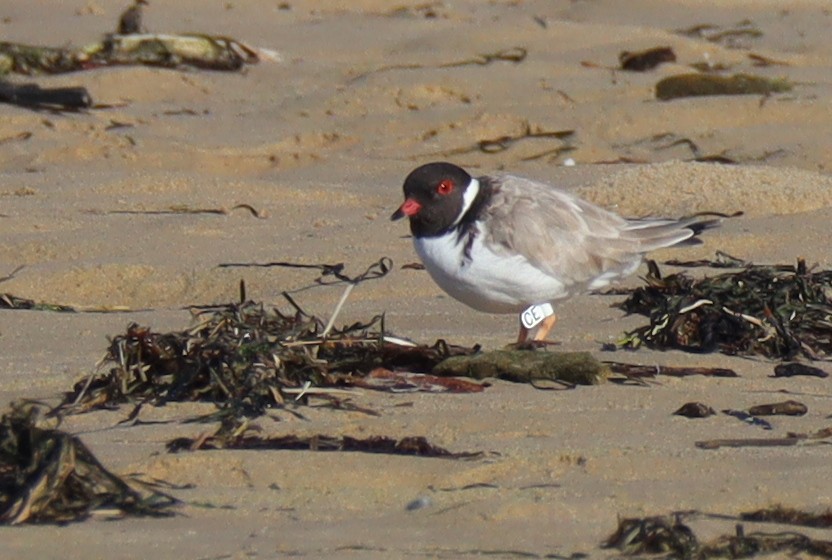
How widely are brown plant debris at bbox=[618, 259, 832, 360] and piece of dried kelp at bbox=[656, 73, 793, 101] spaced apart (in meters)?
3.77

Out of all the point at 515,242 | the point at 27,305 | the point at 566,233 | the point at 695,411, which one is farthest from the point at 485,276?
the point at 27,305

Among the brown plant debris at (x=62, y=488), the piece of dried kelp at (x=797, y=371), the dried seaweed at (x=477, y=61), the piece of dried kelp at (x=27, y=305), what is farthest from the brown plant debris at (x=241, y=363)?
the dried seaweed at (x=477, y=61)

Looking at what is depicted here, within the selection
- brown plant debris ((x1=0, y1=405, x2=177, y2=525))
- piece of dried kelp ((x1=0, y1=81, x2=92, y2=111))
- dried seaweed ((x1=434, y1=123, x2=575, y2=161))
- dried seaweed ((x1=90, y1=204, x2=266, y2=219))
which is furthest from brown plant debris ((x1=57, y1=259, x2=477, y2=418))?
piece of dried kelp ((x1=0, y1=81, x2=92, y2=111))

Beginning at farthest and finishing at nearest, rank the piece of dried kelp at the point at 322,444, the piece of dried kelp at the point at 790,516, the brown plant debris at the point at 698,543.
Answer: the piece of dried kelp at the point at 322,444 < the piece of dried kelp at the point at 790,516 < the brown plant debris at the point at 698,543

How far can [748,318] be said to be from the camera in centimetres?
456

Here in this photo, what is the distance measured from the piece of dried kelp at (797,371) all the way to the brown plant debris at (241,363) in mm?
799

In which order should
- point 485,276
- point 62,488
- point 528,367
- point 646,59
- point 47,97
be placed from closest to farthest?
point 62,488
point 528,367
point 485,276
point 47,97
point 646,59

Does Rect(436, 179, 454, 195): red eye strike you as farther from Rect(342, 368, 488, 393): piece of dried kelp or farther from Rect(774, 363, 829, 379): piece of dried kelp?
Rect(774, 363, 829, 379): piece of dried kelp

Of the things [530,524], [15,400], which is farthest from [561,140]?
[530,524]

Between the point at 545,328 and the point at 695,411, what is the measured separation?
1095 millimetres

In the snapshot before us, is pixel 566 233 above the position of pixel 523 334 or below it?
above

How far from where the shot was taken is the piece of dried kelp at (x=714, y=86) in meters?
8.53

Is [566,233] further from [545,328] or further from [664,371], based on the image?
[664,371]

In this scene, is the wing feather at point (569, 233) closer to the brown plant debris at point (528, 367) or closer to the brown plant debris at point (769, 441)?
the brown plant debris at point (528, 367)
